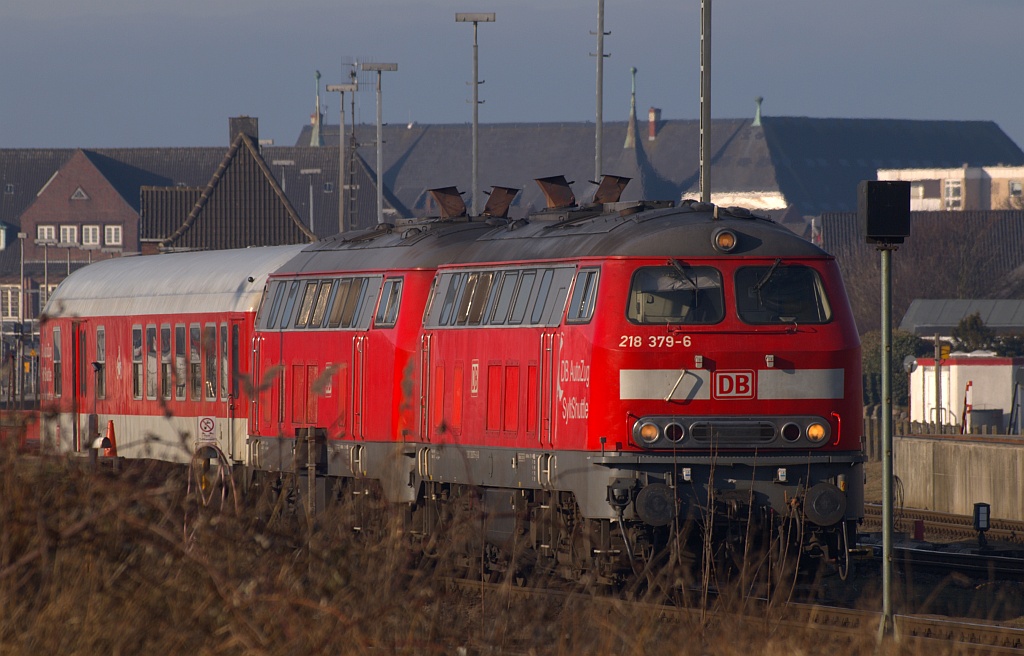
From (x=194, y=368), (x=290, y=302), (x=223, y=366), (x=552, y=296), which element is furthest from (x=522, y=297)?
(x=194, y=368)

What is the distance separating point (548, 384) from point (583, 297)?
0.89 meters

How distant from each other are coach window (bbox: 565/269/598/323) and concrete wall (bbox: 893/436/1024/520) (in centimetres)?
1300

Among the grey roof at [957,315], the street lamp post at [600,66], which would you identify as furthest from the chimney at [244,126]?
the street lamp post at [600,66]

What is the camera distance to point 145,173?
130m

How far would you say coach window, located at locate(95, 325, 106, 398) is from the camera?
26.2 meters

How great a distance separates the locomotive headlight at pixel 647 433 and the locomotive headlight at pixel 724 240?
1702mm

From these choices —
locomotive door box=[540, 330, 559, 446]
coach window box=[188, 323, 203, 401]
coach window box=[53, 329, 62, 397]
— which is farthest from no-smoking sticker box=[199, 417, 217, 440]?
locomotive door box=[540, 330, 559, 446]

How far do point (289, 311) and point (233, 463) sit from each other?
2553 mm

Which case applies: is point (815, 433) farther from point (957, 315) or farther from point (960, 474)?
point (957, 315)

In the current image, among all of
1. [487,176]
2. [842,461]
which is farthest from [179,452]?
[487,176]

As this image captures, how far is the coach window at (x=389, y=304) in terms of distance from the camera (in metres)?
18.1

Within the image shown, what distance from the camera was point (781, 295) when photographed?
15000 millimetres

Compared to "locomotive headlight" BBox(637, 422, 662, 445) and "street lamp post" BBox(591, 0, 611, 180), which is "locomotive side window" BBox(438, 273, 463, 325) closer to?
"locomotive headlight" BBox(637, 422, 662, 445)

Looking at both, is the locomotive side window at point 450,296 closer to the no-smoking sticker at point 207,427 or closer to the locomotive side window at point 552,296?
the locomotive side window at point 552,296
